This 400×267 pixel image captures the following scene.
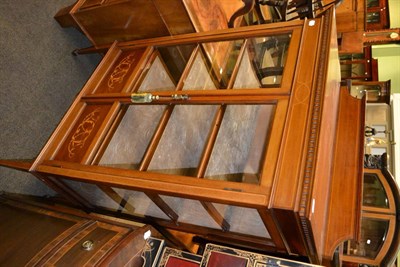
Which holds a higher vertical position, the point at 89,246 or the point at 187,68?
the point at 187,68

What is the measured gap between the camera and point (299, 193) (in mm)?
845

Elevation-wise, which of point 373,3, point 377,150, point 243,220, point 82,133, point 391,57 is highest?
point 373,3

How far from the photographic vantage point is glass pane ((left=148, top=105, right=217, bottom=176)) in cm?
122

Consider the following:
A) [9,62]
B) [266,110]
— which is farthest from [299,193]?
[9,62]

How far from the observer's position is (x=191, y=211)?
3.71 ft

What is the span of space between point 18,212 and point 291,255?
1072 millimetres

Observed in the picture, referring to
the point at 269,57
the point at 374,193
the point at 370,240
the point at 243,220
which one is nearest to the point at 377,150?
the point at 374,193

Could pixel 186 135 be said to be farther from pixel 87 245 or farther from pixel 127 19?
pixel 127 19

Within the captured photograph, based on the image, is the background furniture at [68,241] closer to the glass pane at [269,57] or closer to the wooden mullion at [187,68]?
the wooden mullion at [187,68]

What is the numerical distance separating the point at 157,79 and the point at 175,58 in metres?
0.14

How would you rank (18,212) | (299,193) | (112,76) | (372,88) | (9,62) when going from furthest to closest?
1. (372,88)
2. (9,62)
3. (112,76)
4. (18,212)
5. (299,193)

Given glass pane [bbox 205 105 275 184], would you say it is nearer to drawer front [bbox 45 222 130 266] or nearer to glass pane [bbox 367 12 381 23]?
drawer front [bbox 45 222 130 266]

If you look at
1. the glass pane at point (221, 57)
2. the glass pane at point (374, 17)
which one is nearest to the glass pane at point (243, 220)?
the glass pane at point (221, 57)

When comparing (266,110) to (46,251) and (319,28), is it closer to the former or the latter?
(319,28)
